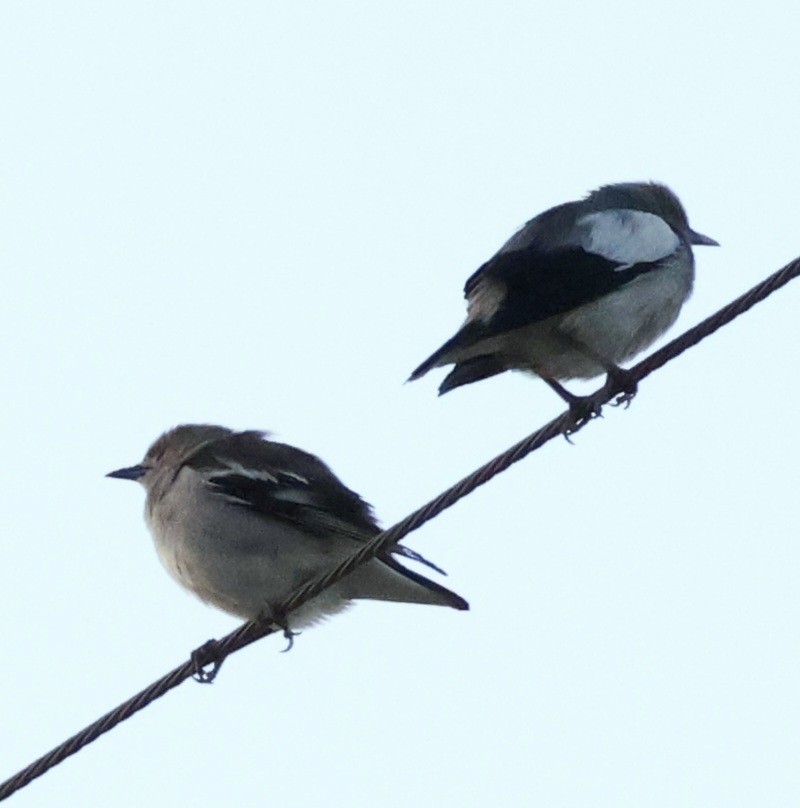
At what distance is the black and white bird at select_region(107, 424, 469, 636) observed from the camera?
8180mm

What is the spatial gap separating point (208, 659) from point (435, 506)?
1.96 m

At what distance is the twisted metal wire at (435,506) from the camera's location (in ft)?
19.7

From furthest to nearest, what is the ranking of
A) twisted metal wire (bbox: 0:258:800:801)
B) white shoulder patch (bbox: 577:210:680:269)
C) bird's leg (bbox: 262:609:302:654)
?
white shoulder patch (bbox: 577:210:680:269), bird's leg (bbox: 262:609:302:654), twisted metal wire (bbox: 0:258:800:801)

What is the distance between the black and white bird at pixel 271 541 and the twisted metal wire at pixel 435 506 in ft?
2.75

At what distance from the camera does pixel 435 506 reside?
6328 millimetres

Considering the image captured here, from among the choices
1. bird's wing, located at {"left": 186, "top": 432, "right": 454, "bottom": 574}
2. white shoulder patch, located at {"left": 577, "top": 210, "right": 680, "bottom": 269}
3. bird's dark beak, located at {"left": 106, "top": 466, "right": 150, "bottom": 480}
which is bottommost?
bird's wing, located at {"left": 186, "top": 432, "right": 454, "bottom": 574}

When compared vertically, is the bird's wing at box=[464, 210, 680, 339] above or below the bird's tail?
above

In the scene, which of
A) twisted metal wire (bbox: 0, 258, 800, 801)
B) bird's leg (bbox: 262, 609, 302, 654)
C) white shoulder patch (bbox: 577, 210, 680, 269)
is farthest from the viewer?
white shoulder patch (bbox: 577, 210, 680, 269)

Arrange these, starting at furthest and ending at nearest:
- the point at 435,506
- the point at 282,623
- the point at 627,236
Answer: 1. the point at 627,236
2. the point at 282,623
3. the point at 435,506

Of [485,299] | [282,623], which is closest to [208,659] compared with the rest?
[282,623]

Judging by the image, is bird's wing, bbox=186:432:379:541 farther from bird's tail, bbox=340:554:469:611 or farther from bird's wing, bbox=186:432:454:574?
bird's tail, bbox=340:554:469:611

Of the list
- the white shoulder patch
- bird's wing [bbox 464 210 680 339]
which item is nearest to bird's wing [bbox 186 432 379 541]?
bird's wing [bbox 464 210 680 339]

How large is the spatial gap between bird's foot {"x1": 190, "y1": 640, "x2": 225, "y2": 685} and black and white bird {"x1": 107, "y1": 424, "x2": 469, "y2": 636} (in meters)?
0.26

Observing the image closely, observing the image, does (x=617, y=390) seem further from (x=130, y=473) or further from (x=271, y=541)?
(x=130, y=473)
